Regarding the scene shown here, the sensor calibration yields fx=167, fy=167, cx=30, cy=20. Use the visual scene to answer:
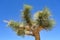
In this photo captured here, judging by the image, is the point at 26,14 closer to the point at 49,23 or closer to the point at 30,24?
the point at 30,24

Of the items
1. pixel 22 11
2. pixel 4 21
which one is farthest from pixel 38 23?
pixel 4 21

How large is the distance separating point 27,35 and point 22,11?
64.9 inches

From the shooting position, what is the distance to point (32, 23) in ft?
35.4

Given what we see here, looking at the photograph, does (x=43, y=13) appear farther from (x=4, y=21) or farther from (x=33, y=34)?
(x=4, y=21)

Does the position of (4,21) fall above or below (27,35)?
above

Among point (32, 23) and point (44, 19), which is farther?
point (32, 23)

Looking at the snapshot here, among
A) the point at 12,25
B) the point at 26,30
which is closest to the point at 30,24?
the point at 26,30

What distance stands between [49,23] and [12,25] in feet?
7.71

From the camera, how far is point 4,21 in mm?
10992

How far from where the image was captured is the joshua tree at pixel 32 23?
33.7ft

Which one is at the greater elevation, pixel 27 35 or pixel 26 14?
pixel 26 14

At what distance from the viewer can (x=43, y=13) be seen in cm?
1023

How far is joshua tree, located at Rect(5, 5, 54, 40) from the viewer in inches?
404

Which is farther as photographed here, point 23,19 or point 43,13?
point 23,19
